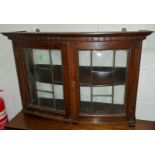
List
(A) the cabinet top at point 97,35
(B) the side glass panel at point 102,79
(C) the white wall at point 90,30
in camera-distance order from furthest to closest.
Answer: (C) the white wall at point 90,30 < (B) the side glass panel at point 102,79 < (A) the cabinet top at point 97,35

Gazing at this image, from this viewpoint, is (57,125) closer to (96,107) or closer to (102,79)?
(96,107)

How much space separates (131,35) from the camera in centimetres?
105

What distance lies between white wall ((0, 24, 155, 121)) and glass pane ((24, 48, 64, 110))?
25 centimetres

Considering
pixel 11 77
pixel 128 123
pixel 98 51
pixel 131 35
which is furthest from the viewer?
pixel 11 77

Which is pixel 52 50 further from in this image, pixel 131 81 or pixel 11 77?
pixel 11 77

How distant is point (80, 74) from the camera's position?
1.21 metres

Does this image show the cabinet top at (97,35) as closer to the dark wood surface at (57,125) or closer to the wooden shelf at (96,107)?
the wooden shelf at (96,107)

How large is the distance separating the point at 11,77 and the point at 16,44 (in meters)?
0.50

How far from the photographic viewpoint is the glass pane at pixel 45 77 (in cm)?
124

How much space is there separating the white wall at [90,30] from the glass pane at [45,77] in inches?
10.0

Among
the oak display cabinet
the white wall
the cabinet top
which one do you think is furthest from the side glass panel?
the white wall

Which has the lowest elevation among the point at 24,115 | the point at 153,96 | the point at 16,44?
the point at 24,115

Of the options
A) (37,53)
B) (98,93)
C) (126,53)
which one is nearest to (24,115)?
(37,53)

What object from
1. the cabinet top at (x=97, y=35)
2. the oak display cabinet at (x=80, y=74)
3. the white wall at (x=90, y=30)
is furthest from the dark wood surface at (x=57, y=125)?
the cabinet top at (x=97, y=35)
